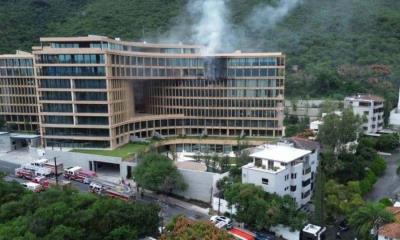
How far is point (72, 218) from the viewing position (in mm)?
29156

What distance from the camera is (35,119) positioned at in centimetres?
6291

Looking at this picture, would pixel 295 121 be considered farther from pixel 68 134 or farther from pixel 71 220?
pixel 71 220

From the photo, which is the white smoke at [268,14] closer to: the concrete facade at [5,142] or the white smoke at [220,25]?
the white smoke at [220,25]

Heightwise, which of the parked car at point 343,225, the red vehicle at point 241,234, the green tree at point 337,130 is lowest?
the parked car at point 343,225

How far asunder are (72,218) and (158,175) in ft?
40.9

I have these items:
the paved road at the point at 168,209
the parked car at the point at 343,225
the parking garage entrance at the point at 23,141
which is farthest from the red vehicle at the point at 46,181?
the parked car at the point at 343,225

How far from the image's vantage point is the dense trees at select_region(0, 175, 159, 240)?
27.5 meters

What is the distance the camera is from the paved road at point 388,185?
141 ft

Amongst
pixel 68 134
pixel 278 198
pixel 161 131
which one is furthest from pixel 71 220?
pixel 161 131

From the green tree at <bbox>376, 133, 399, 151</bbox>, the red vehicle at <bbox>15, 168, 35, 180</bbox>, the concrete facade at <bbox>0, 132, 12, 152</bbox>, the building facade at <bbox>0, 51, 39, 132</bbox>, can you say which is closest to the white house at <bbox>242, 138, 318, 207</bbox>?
the green tree at <bbox>376, 133, 399, 151</bbox>

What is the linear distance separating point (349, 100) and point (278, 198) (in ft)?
118

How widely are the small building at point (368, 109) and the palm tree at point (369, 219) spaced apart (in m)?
33.2

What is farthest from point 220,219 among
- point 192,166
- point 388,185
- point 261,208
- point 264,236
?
point 388,185

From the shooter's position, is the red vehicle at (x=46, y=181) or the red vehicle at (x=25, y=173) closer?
the red vehicle at (x=46, y=181)
